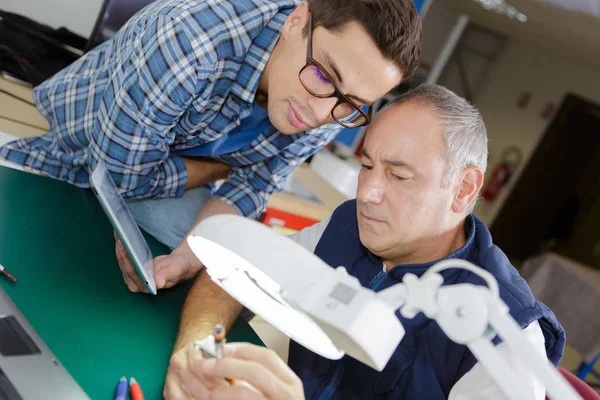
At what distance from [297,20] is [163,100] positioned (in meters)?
0.38

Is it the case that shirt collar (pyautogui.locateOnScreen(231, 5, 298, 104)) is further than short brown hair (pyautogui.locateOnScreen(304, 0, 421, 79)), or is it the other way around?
shirt collar (pyautogui.locateOnScreen(231, 5, 298, 104))

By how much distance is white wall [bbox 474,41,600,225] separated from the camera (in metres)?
6.77

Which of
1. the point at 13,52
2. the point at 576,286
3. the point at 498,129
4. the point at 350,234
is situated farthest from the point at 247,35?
the point at 498,129

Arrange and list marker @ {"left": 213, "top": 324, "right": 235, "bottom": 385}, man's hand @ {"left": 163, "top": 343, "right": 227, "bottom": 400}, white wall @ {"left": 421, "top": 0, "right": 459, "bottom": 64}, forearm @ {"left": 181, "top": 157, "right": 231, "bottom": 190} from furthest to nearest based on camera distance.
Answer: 1. white wall @ {"left": 421, "top": 0, "right": 459, "bottom": 64}
2. forearm @ {"left": 181, "top": 157, "right": 231, "bottom": 190}
3. man's hand @ {"left": 163, "top": 343, "right": 227, "bottom": 400}
4. marker @ {"left": 213, "top": 324, "right": 235, "bottom": 385}

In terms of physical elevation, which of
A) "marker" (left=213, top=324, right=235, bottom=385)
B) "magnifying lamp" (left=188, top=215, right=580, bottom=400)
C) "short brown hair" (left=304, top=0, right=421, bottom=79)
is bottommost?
"marker" (left=213, top=324, right=235, bottom=385)

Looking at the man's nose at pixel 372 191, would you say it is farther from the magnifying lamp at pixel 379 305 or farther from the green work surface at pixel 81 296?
the magnifying lamp at pixel 379 305

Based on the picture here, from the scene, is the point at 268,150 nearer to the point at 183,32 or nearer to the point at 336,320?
the point at 183,32

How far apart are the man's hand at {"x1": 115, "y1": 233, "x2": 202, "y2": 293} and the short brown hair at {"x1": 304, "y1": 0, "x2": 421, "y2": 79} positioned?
63 cm

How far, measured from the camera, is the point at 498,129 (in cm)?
735

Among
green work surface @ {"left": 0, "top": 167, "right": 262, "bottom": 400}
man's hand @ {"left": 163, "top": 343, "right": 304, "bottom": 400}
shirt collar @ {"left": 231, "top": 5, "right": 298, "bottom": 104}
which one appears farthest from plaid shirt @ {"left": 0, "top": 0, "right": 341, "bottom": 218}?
man's hand @ {"left": 163, "top": 343, "right": 304, "bottom": 400}

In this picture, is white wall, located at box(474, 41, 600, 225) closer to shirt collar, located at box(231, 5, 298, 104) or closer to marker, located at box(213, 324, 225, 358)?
shirt collar, located at box(231, 5, 298, 104)

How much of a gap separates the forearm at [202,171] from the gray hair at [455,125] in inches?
26.8

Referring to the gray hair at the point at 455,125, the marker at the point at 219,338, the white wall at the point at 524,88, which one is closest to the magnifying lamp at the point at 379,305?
the marker at the point at 219,338

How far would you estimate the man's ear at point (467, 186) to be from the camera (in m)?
1.20
